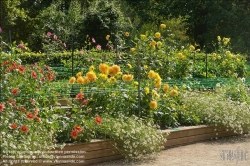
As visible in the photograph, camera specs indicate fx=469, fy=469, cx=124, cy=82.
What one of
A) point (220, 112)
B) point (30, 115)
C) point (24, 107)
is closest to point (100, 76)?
point (24, 107)

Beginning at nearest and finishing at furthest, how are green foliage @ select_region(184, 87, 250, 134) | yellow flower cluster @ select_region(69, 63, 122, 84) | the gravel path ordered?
the gravel path → yellow flower cluster @ select_region(69, 63, 122, 84) → green foliage @ select_region(184, 87, 250, 134)

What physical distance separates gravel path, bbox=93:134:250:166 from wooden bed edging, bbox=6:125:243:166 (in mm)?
88

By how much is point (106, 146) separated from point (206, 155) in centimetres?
129

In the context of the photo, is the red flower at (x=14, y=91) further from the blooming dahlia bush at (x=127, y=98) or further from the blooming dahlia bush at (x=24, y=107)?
the blooming dahlia bush at (x=127, y=98)

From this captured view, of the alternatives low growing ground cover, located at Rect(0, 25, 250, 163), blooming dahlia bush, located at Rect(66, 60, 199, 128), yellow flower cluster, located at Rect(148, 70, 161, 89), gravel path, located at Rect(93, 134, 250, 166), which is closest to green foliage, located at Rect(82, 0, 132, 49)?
low growing ground cover, located at Rect(0, 25, 250, 163)

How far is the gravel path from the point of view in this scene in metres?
5.31

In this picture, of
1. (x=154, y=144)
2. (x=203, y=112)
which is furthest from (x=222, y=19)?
(x=154, y=144)

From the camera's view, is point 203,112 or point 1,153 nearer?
point 1,153

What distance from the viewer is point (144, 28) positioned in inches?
759

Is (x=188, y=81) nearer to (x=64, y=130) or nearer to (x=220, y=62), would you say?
(x=220, y=62)

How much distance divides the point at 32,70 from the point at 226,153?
8.50 feet

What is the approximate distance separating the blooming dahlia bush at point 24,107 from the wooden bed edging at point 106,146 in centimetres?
26

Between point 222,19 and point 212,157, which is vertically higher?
point 222,19

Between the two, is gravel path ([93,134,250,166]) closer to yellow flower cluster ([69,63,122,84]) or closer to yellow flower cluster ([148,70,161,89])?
yellow flower cluster ([148,70,161,89])
